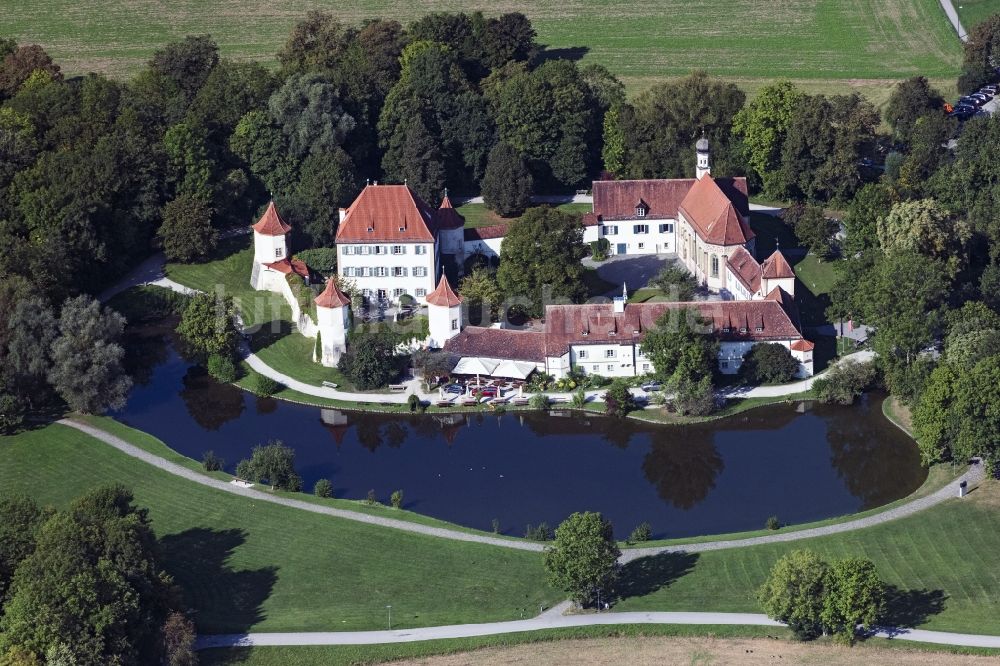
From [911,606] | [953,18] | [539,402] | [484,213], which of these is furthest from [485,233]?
[953,18]

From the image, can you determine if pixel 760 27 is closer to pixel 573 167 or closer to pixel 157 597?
pixel 573 167

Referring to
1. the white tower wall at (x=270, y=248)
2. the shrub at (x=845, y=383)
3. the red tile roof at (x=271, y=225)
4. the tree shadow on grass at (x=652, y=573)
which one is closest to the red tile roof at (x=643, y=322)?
the shrub at (x=845, y=383)

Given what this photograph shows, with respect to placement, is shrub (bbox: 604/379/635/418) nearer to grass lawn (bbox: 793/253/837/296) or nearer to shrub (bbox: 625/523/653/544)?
shrub (bbox: 625/523/653/544)

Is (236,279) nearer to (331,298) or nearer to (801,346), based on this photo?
(331,298)

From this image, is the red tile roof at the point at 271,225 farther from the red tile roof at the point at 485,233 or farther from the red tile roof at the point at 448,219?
the red tile roof at the point at 485,233

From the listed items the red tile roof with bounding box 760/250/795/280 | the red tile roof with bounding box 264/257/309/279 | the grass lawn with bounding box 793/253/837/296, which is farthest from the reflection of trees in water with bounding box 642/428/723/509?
the red tile roof with bounding box 264/257/309/279

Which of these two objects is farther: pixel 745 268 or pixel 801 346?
pixel 745 268

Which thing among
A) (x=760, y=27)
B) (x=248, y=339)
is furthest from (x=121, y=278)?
(x=760, y=27)
